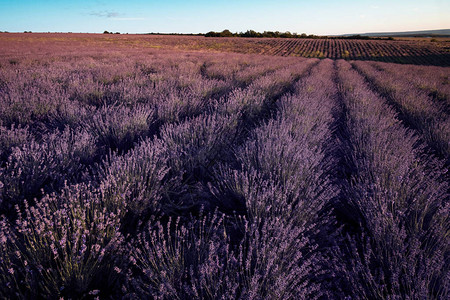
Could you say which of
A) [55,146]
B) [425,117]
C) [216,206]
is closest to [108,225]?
[216,206]

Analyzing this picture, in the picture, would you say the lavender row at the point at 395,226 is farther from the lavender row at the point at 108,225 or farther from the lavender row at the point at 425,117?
the lavender row at the point at 108,225

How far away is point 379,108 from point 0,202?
5538 millimetres

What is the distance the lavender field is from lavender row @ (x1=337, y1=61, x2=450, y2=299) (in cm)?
2

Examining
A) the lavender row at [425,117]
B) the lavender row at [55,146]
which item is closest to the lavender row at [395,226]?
the lavender row at [425,117]

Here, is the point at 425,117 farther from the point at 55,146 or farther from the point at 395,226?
the point at 55,146

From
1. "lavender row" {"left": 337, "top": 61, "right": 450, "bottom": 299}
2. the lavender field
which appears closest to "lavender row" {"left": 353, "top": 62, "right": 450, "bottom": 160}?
the lavender field

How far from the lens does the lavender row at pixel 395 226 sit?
3.79 feet

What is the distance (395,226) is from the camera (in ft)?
4.71

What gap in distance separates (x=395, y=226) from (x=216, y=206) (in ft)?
4.28

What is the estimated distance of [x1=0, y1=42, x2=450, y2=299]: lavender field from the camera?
1189 mm

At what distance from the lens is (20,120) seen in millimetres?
3402

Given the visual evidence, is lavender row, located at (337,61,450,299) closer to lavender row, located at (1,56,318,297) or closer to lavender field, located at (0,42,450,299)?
lavender field, located at (0,42,450,299)

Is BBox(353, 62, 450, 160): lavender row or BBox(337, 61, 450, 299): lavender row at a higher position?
BBox(353, 62, 450, 160): lavender row

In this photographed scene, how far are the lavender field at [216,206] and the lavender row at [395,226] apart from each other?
17mm
